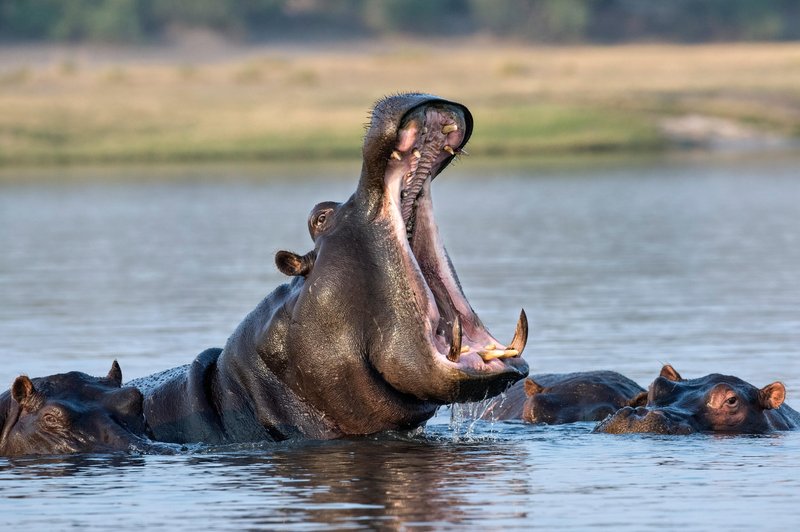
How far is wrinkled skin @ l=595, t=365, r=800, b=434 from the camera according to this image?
29.5ft

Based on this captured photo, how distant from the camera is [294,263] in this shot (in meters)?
7.70

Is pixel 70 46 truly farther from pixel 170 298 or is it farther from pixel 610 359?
pixel 610 359

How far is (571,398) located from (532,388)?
0.72ft

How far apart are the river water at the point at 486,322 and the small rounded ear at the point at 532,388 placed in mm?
393

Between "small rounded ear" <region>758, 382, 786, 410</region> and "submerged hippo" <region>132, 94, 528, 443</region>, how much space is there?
1859 millimetres

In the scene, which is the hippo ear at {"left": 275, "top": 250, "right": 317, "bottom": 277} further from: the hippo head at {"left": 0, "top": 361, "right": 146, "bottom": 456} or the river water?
the hippo head at {"left": 0, "top": 361, "right": 146, "bottom": 456}

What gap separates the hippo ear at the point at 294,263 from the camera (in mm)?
7668

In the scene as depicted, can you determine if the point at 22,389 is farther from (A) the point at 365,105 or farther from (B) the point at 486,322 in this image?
(A) the point at 365,105

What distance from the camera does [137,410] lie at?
8250mm

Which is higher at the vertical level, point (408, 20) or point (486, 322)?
point (408, 20)

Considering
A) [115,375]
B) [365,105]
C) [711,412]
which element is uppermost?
[365,105]

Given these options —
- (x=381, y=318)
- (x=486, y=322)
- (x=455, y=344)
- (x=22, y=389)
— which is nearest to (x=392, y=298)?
(x=381, y=318)

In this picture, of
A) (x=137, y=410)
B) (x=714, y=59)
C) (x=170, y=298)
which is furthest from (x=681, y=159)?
(x=137, y=410)

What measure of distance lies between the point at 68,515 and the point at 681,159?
34564 mm
